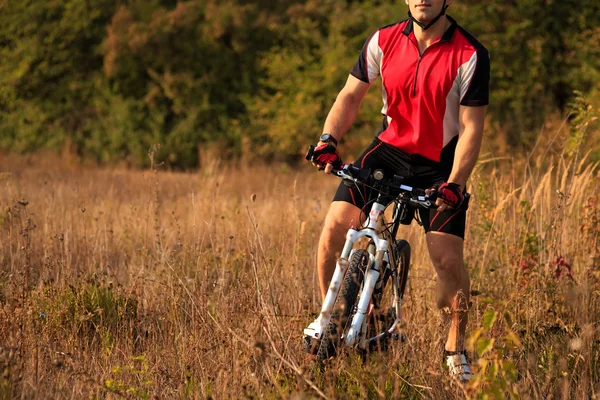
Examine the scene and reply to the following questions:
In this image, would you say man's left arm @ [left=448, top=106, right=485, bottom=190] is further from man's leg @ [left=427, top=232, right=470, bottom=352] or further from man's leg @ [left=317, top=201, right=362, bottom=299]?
man's leg @ [left=317, top=201, right=362, bottom=299]

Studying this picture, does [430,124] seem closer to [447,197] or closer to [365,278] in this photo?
[447,197]

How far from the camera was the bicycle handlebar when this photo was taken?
168 inches

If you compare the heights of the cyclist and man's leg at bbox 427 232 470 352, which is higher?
the cyclist

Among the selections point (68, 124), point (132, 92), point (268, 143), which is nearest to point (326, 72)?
point (268, 143)

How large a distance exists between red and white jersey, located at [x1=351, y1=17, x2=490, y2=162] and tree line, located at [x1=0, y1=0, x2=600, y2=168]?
12.5 m

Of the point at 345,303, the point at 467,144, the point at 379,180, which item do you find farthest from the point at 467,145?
the point at 345,303

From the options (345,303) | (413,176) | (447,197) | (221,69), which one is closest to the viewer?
(447,197)

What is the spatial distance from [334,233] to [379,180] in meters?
0.53

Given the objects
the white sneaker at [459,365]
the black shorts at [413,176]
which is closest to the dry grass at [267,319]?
the white sneaker at [459,365]

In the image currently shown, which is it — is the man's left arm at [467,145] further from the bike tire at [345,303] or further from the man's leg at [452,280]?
the bike tire at [345,303]

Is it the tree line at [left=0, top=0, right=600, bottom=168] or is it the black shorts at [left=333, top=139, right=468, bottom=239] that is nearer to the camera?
the black shorts at [left=333, top=139, right=468, bottom=239]

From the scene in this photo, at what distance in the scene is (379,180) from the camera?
441 centimetres

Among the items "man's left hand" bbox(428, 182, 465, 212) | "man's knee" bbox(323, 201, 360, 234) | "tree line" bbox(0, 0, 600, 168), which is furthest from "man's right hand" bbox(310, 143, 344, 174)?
"tree line" bbox(0, 0, 600, 168)

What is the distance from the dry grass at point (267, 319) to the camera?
4355mm
